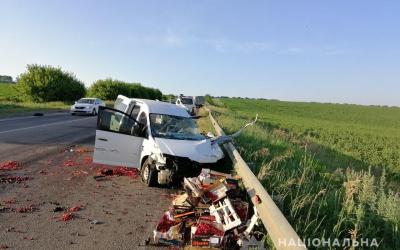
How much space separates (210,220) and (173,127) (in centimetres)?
465

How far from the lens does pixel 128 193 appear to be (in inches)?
312

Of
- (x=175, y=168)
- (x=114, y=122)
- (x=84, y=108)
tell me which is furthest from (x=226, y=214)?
(x=84, y=108)

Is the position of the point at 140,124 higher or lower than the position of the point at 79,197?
higher

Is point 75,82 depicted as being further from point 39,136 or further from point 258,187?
point 258,187

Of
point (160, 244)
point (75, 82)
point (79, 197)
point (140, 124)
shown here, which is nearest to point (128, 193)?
point (79, 197)

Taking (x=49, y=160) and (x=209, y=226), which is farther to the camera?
(x=49, y=160)

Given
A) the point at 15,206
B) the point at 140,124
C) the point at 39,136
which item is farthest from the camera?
the point at 39,136

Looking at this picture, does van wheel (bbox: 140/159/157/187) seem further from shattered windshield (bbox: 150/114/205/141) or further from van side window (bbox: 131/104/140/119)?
van side window (bbox: 131/104/140/119)

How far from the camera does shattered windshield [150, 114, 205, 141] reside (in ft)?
30.9

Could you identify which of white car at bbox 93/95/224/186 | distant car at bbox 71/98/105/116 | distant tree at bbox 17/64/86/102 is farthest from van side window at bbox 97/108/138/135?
distant tree at bbox 17/64/86/102

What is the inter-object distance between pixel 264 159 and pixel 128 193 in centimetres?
374

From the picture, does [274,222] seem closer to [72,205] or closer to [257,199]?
[257,199]

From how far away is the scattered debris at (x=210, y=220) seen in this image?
5105 mm

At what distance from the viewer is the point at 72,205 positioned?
6.79 meters
